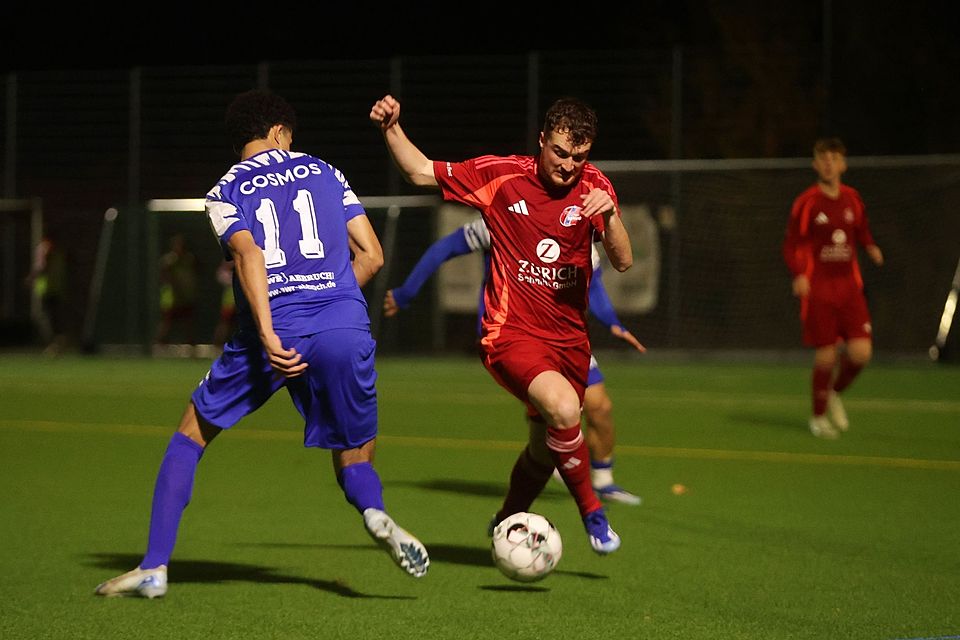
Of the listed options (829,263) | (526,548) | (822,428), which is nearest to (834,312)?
A: (829,263)

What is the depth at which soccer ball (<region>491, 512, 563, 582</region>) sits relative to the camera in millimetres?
5766

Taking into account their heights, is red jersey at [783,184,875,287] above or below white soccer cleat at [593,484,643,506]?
above

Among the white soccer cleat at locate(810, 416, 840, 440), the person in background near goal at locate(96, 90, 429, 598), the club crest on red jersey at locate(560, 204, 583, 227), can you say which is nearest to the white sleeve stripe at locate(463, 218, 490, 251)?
the club crest on red jersey at locate(560, 204, 583, 227)

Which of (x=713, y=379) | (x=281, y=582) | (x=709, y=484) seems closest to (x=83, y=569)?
(x=281, y=582)

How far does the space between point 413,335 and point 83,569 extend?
17817mm

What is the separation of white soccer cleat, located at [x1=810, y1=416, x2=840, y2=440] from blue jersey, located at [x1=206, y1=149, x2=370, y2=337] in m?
7.19

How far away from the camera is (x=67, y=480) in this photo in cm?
949

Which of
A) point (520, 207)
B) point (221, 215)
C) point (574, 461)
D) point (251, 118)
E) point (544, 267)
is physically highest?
point (251, 118)

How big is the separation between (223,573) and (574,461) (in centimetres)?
153

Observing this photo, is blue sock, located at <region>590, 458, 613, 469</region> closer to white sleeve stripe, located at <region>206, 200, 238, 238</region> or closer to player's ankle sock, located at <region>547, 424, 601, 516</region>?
player's ankle sock, located at <region>547, 424, 601, 516</region>

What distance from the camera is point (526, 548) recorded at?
227 inches

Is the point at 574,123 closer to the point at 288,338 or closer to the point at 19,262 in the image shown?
the point at 288,338

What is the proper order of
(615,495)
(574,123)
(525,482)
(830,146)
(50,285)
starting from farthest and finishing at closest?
(50,285) → (830,146) → (615,495) → (525,482) → (574,123)

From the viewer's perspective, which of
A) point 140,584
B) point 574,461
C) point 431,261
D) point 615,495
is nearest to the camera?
point 140,584
